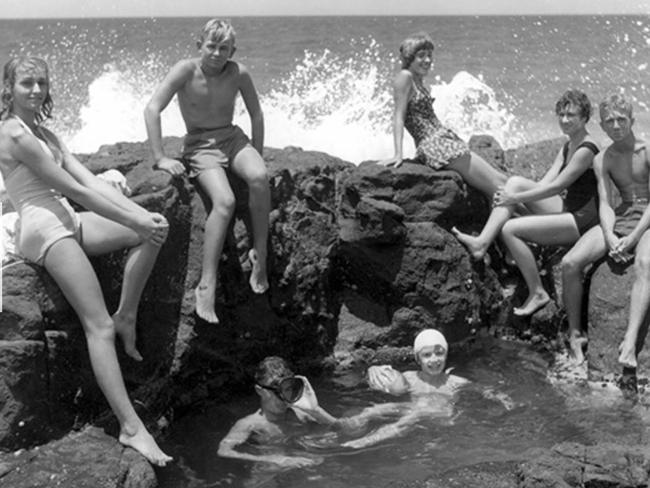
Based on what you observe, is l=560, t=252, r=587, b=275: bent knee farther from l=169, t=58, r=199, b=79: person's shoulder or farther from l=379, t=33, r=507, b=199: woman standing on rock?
→ l=169, t=58, r=199, b=79: person's shoulder

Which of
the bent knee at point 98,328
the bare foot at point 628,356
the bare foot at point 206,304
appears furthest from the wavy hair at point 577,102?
the bent knee at point 98,328

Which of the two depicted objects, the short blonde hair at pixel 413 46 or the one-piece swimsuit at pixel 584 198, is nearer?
the one-piece swimsuit at pixel 584 198

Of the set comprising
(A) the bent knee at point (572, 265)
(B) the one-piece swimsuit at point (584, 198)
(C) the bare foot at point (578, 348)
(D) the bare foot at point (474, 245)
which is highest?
(B) the one-piece swimsuit at point (584, 198)

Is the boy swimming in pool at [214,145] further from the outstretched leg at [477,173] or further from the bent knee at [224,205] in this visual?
the outstretched leg at [477,173]

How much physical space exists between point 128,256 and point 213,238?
2.21 feet

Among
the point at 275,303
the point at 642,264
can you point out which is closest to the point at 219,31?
the point at 275,303

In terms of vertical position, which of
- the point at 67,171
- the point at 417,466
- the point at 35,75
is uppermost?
the point at 35,75

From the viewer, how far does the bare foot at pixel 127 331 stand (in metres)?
5.46

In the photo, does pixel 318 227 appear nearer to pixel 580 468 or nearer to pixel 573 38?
pixel 580 468

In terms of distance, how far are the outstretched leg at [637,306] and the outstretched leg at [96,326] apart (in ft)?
9.58

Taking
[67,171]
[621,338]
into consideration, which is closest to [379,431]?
[621,338]

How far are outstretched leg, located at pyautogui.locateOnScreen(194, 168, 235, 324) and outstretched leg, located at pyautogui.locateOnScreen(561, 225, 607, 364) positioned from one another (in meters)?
2.28

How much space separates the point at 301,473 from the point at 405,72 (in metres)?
3.37

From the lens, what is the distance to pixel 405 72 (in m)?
7.44
